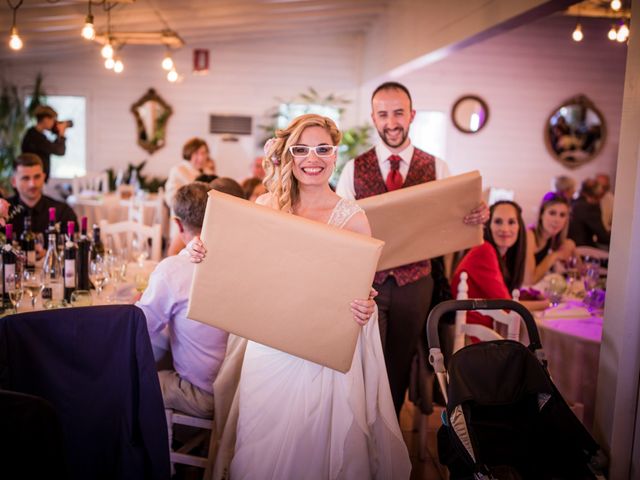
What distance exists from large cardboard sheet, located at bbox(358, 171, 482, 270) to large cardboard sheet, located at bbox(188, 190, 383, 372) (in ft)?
2.49

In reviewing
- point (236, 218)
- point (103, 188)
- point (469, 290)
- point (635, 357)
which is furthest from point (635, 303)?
point (103, 188)

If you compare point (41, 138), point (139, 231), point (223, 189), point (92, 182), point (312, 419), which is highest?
point (41, 138)

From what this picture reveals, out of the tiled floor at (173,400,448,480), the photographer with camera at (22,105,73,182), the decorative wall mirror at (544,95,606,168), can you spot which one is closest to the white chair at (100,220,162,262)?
the tiled floor at (173,400,448,480)

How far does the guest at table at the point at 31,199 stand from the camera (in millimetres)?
4074

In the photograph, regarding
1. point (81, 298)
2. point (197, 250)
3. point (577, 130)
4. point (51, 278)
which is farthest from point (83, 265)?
point (577, 130)

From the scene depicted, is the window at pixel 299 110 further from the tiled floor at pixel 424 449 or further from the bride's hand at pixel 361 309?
the bride's hand at pixel 361 309

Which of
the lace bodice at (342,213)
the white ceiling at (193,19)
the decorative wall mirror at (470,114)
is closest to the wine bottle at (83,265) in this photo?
the lace bodice at (342,213)

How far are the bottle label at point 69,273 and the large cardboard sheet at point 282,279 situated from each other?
1204 millimetres

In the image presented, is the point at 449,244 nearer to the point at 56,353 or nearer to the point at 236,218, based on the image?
the point at 236,218

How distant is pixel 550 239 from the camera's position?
4621 millimetres

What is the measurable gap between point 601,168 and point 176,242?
773cm

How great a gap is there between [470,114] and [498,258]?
615 cm

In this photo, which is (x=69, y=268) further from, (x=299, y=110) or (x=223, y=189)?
(x=299, y=110)

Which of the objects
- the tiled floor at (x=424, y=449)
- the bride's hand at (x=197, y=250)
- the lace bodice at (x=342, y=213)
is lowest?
the tiled floor at (x=424, y=449)
